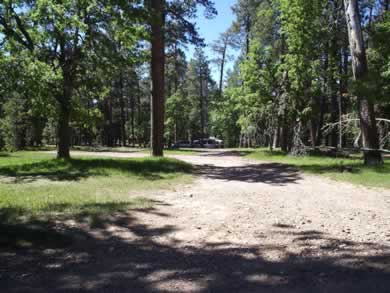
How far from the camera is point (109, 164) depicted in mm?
15008

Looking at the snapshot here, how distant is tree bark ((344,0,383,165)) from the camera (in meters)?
14.4

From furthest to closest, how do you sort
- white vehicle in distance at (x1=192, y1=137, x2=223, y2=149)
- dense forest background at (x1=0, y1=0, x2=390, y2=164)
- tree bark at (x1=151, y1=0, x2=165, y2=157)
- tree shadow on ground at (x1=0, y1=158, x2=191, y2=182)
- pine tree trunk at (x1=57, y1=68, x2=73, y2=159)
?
1. white vehicle in distance at (x1=192, y1=137, x2=223, y2=149)
2. tree bark at (x1=151, y1=0, x2=165, y2=157)
3. pine tree trunk at (x1=57, y1=68, x2=73, y2=159)
4. dense forest background at (x1=0, y1=0, x2=390, y2=164)
5. tree shadow on ground at (x1=0, y1=158, x2=191, y2=182)

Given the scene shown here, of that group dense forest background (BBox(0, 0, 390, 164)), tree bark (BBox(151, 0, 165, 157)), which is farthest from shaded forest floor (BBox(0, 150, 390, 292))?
tree bark (BBox(151, 0, 165, 157))

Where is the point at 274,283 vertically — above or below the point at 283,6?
below

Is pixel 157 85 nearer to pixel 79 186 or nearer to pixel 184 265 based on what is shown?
pixel 79 186

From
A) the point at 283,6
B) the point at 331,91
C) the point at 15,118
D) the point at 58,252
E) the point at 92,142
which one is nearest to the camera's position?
the point at 58,252

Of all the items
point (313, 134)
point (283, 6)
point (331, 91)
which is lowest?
point (313, 134)

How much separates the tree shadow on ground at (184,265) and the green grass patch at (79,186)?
54.3 inches

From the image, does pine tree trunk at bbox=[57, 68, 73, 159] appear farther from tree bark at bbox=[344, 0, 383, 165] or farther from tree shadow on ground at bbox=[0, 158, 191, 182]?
tree bark at bbox=[344, 0, 383, 165]

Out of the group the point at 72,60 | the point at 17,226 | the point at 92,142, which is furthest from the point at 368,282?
the point at 92,142

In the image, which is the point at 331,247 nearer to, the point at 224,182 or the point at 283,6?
the point at 224,182

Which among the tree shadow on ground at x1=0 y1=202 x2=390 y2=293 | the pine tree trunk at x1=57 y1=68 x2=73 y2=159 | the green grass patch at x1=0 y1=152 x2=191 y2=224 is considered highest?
the pine tree trunk at x1=57 y1=68 x2=73 y2=159

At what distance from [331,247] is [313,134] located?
23.1 meters

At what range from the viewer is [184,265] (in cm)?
420
